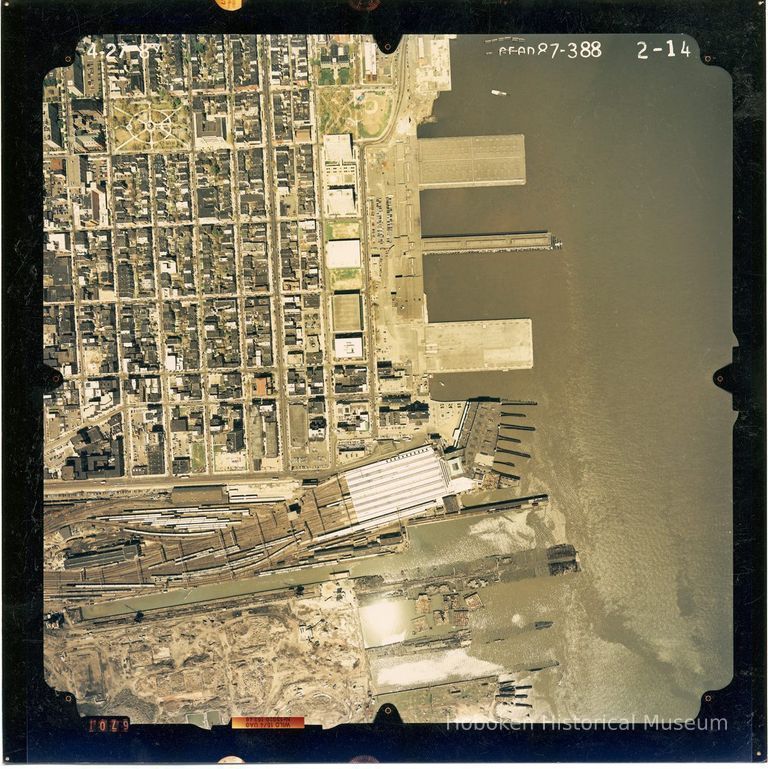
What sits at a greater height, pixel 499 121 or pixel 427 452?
pixel 499 121

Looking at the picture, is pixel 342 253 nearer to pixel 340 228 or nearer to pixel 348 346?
pixel 340 228

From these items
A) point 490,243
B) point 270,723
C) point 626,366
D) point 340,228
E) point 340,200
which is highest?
point 340,200

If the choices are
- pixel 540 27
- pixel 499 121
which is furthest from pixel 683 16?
pixel 499 121

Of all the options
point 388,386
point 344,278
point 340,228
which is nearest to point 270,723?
point 388,386

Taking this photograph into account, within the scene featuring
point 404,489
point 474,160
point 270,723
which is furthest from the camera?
point 404,489

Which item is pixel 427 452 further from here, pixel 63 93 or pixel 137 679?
pixel 63 93

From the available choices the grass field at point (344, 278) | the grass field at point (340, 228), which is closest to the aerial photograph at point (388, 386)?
the grass field at point (340, 228)
